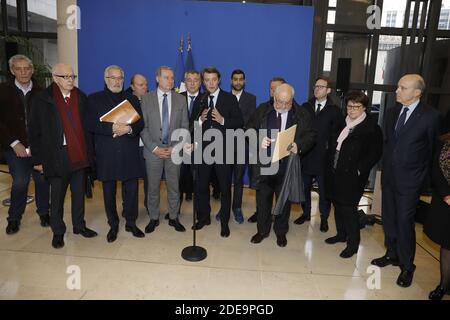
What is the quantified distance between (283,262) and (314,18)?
4.11 m

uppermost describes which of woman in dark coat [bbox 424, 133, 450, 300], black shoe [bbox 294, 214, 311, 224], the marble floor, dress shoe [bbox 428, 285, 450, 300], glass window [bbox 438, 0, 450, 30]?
glass window [bbox 438, 0, 450, 30]

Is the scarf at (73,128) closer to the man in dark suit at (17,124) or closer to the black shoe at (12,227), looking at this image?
the man in dark suit at (17,124)

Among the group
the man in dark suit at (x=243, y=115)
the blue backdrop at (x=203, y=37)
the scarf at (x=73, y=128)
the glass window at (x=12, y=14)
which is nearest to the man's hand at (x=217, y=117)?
the man in dark suit at (x=243, y=115)

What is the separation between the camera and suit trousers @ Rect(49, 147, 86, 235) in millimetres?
3238

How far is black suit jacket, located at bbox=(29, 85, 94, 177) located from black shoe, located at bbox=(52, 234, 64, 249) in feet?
2.28

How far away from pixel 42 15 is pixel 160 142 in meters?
4.87

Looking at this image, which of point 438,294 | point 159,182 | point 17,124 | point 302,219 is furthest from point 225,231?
point 17,124

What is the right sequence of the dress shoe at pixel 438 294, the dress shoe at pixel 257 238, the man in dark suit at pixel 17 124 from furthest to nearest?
the dress shoe at pixel 257 238, the man in dark suit at pixel 17 124, the dress shoe at pixel 438 294

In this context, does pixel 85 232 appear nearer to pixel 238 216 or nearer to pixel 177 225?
pixel 177 225

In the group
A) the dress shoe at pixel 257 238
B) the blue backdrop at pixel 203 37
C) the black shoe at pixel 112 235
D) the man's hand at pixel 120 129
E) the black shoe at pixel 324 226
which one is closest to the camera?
the man's hand at pixel 120 129

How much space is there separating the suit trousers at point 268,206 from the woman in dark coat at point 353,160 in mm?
530

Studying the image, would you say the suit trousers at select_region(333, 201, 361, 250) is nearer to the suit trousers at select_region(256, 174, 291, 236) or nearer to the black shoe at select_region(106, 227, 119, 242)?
the suit trousers at select_region(256, 174, 291, 236)

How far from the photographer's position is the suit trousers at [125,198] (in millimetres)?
3449

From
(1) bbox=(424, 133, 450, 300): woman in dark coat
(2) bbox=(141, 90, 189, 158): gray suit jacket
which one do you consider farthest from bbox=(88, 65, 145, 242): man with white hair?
(1) bbox=(424, 133, 450, 300): woman in dark coat
